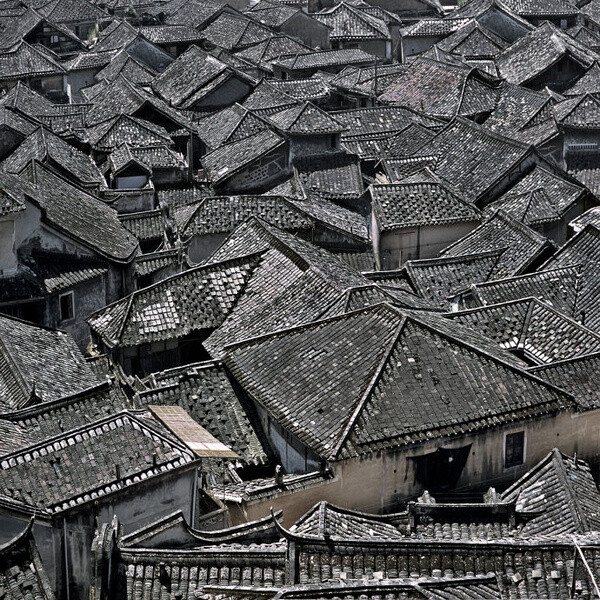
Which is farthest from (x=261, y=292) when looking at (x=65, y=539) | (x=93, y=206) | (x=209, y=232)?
(x=65, y=539)

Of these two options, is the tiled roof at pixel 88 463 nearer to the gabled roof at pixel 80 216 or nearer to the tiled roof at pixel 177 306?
the tiled roof at pixel 177 306

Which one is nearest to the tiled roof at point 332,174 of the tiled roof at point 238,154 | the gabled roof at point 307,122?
the gabled roof at point 307,122

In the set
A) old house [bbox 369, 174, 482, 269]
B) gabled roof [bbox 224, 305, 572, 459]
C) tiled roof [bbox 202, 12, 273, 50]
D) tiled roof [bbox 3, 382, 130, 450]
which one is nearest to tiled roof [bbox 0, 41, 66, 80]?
tiled roof [bbox 202, 12, 273, 50]

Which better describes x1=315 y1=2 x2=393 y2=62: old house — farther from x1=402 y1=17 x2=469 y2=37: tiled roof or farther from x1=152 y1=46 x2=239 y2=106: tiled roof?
x1=152 y1=46 x2=239 y2=106: tiled roof

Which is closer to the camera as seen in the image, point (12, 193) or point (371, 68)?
point (12, 193)

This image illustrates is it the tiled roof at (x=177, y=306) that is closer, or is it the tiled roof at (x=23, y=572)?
the tiled roof at (x=23, y=572)

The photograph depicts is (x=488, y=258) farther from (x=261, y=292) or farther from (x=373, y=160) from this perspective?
(x=373, y=160)

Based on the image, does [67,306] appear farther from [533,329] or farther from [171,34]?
[171,34]
